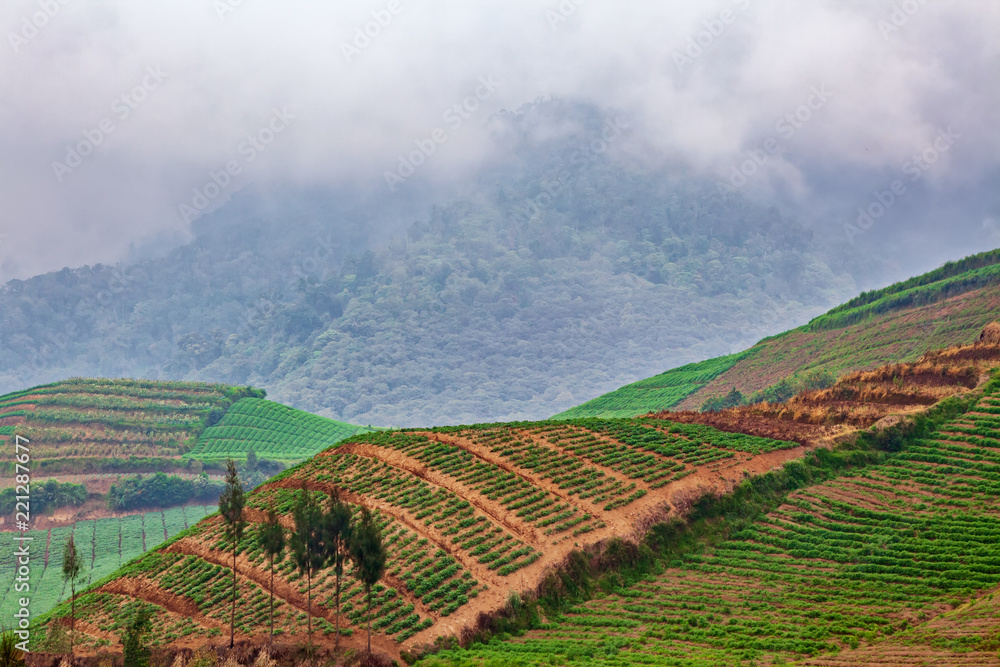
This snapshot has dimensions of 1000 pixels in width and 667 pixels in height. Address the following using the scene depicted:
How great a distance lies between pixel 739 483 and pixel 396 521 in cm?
2012

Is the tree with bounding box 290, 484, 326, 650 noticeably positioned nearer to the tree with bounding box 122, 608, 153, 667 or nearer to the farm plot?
the tree with bounding box 122, 608, 153, 667

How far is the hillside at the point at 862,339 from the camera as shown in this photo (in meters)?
101

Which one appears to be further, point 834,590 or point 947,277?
point 947,277

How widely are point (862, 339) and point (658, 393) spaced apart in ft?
116

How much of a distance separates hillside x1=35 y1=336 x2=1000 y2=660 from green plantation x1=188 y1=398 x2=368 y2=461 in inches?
3401

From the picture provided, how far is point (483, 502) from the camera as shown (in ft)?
156

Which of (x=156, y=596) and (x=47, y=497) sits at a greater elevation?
(x=47, y=497)

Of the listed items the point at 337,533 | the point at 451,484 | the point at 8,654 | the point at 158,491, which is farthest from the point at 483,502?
the point at 158,491

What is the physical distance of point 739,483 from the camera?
5053 cm

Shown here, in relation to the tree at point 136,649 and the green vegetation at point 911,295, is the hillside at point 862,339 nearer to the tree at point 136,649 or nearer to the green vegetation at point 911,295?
the green vegetation at point 911,295

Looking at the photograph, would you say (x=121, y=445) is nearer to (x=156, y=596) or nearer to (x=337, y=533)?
(x=156, y=596)

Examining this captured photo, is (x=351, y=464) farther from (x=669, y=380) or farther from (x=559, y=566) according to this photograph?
(x=669, y=380)

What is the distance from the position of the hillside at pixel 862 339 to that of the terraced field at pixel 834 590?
52193 millimetres

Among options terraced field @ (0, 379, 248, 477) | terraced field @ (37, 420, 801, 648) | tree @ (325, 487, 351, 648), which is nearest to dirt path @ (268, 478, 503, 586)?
terraced field @ (37, 420, 801, 648)
